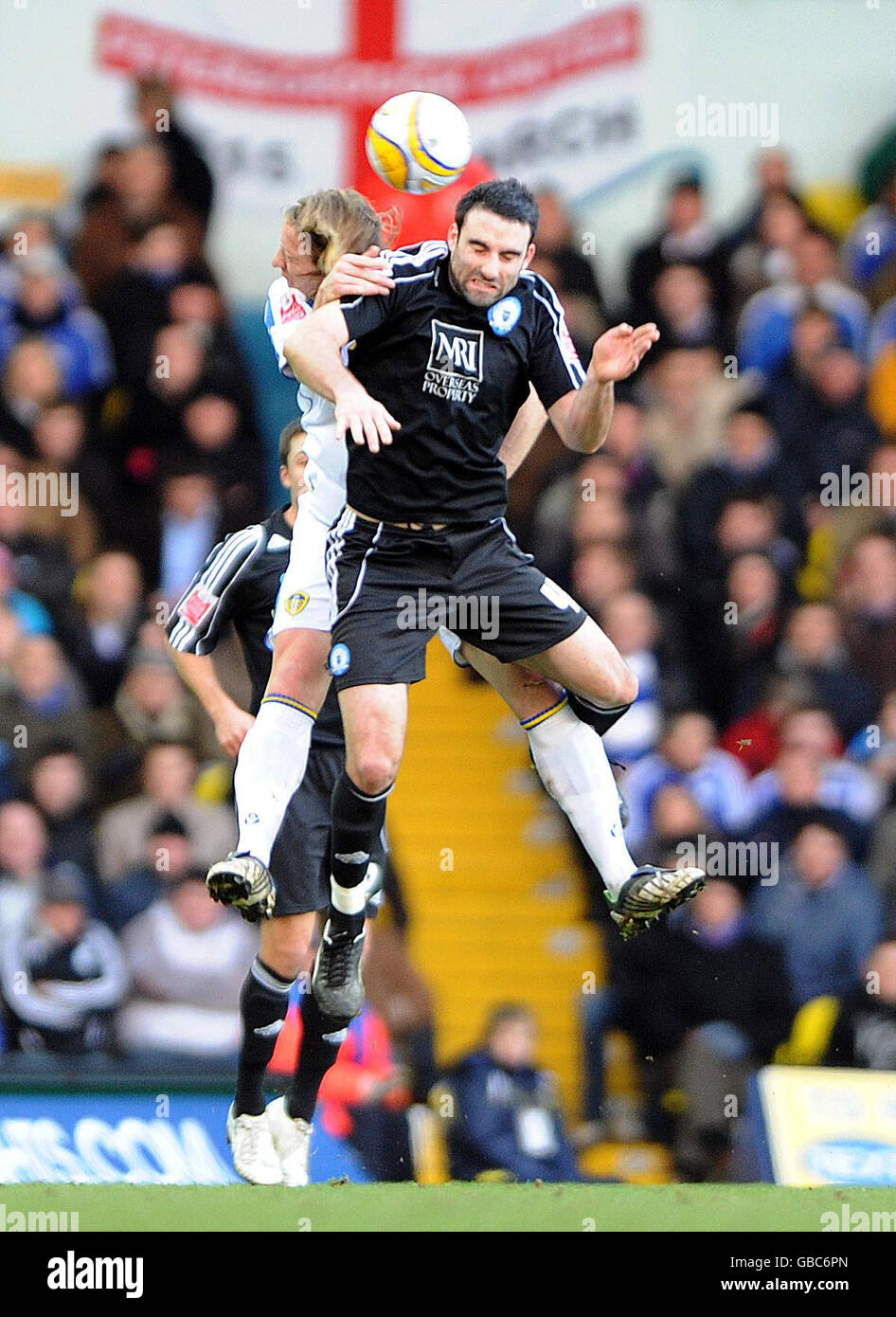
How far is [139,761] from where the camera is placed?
10305 mm

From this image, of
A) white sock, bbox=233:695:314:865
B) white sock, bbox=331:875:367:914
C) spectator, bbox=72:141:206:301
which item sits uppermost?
spectator, bbox=72:141:206:301

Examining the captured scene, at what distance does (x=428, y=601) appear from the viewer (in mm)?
6934

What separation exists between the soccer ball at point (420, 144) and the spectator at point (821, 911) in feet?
12.4

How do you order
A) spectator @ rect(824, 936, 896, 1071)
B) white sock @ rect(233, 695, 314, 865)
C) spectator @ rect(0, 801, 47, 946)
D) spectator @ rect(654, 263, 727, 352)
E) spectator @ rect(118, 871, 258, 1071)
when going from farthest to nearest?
spectator @ rect(654, 263, 727, 352) < spectator @ rect(0, 801, 47, 946) < spectator @ rect(118, 871, 258, 1071) < spectator @ rect(824, 936, 896, 1071) < white sock @ rect(233, 695, 314, 865)

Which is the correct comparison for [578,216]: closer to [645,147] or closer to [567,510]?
[645,147]

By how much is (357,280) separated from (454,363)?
374mm

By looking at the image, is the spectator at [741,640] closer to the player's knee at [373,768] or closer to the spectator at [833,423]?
the spectator at [833,423]

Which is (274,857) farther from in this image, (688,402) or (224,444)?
(688,402)

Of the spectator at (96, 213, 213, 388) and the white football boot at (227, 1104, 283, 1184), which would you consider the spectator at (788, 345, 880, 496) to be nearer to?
the spectator at (96, 213, 213, 388)

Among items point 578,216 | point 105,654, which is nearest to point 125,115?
point 578,216

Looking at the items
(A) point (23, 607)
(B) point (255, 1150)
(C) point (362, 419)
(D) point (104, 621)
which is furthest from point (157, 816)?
(C) point (362, 419)

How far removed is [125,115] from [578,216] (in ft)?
8.08

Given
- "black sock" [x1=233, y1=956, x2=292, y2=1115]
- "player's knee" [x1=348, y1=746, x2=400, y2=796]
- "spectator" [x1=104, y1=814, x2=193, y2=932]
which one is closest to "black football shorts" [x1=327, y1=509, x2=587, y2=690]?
"player's knee" [x1=348, y1=746, x2=400, y2=796]

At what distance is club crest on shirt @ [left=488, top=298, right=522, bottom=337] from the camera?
6852mm
